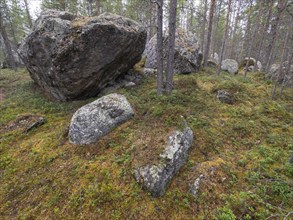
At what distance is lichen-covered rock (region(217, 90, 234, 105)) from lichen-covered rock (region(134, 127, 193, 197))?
477 centimetres

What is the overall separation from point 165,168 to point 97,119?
3.33m

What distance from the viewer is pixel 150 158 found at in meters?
4.98

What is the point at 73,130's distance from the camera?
6398mm

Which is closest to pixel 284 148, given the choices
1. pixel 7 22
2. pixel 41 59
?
pixel 41 59

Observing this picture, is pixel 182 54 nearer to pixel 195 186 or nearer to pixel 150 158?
pixel 150 158

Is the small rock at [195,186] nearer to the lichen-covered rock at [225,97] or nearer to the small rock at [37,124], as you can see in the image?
the lichen-covered rock at [225,97]

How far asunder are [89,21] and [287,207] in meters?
10.0

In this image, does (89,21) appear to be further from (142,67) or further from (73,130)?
(142,67)

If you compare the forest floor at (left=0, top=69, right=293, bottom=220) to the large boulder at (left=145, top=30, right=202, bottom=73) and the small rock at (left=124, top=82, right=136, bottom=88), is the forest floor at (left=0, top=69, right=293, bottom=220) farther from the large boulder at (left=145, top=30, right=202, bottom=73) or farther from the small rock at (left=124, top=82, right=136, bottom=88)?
the large boulder at (left=145, top=30, right=202, bottom=73)

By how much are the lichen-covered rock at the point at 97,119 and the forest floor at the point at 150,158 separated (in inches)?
12.2

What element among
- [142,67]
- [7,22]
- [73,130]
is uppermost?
[7,22]

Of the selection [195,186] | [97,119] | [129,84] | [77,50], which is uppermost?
[77,50]

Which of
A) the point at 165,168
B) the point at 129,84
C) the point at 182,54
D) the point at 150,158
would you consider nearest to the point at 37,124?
the point at 129,84

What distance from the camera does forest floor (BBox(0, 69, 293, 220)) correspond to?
4250 mm
